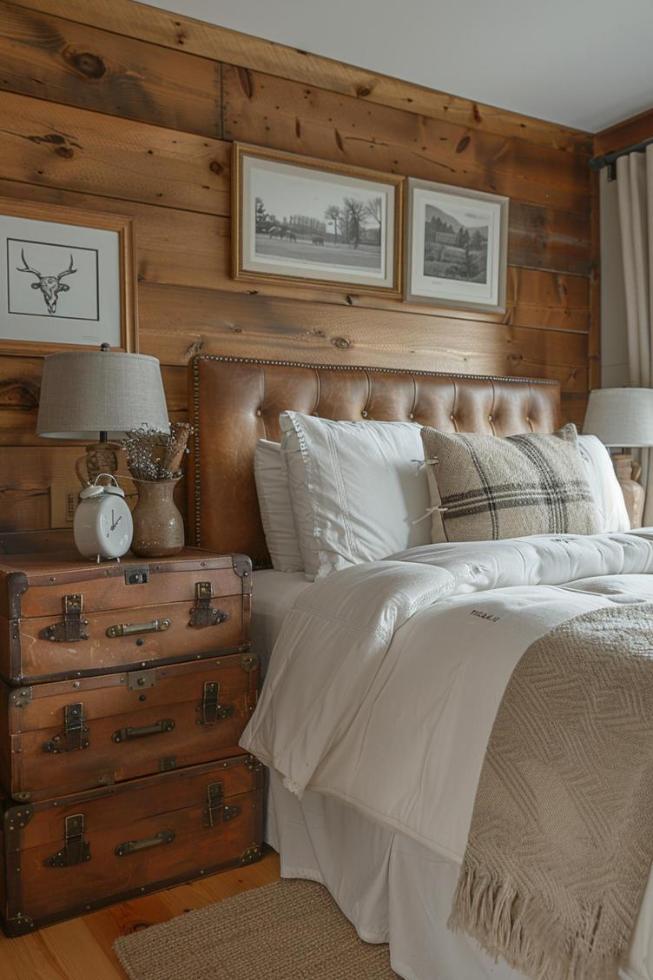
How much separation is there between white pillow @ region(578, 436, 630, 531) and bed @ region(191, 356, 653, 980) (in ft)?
1.21

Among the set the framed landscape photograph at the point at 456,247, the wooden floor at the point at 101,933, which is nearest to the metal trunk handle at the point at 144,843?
the wooden floor at the point at 101,933

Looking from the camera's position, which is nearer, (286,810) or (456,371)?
(286,810)

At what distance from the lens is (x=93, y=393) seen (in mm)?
2082

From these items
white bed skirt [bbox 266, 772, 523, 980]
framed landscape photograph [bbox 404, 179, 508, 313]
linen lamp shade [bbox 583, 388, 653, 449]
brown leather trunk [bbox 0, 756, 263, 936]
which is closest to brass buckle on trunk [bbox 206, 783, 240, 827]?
brown leather trunk [bbox 0, 756, 263, 936]

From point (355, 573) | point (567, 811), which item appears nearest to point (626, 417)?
point (355, 573)

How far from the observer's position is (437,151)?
3.18m

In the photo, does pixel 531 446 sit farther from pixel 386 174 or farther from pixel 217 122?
pixel 217 122

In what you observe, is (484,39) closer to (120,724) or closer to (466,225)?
(466,225)

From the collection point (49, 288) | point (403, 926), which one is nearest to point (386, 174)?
point (49, 288)

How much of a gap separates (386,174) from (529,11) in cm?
68

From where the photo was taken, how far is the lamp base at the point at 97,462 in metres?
2.26

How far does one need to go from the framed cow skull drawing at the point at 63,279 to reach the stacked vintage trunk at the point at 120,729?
70 cm

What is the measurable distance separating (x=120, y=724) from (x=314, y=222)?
180 centimetres

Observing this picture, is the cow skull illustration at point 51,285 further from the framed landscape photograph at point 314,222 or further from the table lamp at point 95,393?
the framed landscape photograph at point 314,222
